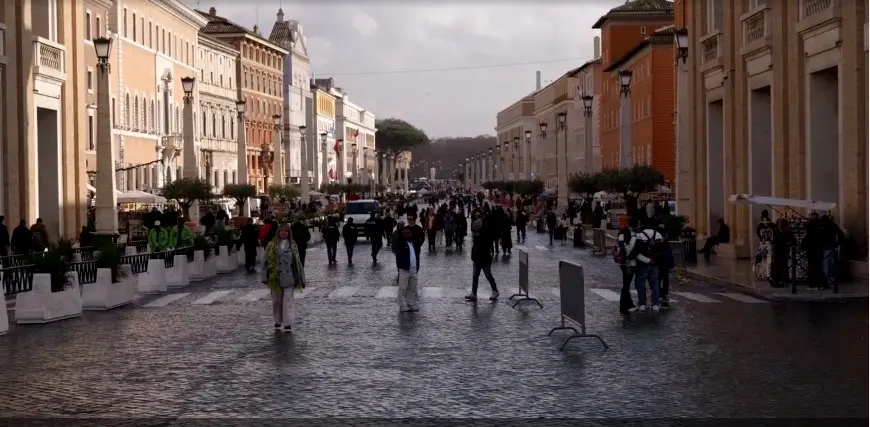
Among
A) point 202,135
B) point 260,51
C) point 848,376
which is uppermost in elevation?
point 260,51

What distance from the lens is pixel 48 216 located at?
4197cm

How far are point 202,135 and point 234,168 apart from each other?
1132 centimetres

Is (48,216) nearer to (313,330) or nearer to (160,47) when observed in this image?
(313,330)

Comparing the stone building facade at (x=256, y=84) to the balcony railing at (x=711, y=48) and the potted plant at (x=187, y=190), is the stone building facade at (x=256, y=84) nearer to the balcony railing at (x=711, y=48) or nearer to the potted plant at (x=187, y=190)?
the potted plant at (x=187, y=190)

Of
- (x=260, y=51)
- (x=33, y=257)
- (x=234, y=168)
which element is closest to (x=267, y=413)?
(x=33, y=257)

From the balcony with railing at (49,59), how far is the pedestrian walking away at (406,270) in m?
19.4

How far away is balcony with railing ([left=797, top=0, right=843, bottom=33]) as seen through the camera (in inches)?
1117

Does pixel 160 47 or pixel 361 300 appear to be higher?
pixel 160 47

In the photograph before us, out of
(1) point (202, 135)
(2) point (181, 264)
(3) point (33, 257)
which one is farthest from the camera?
(1) point (202, 135)

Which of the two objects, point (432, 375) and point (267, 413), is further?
point (432, 375)

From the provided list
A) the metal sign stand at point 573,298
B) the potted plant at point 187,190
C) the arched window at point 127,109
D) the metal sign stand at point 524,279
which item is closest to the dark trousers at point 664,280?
the metal sign stand at point 524,279

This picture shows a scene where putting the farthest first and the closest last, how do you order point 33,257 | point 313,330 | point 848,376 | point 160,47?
point 160,47
point 33,257
point 313,330
point 848,376

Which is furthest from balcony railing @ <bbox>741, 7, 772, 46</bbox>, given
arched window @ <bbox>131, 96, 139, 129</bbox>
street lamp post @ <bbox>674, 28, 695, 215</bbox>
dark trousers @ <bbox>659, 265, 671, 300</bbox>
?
arched window @ <bbox>131, 96, 139, 129</bbox>

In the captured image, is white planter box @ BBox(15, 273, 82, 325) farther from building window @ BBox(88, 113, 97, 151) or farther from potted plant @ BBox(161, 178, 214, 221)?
building window @ BBox(88, 113, 97, 151)
